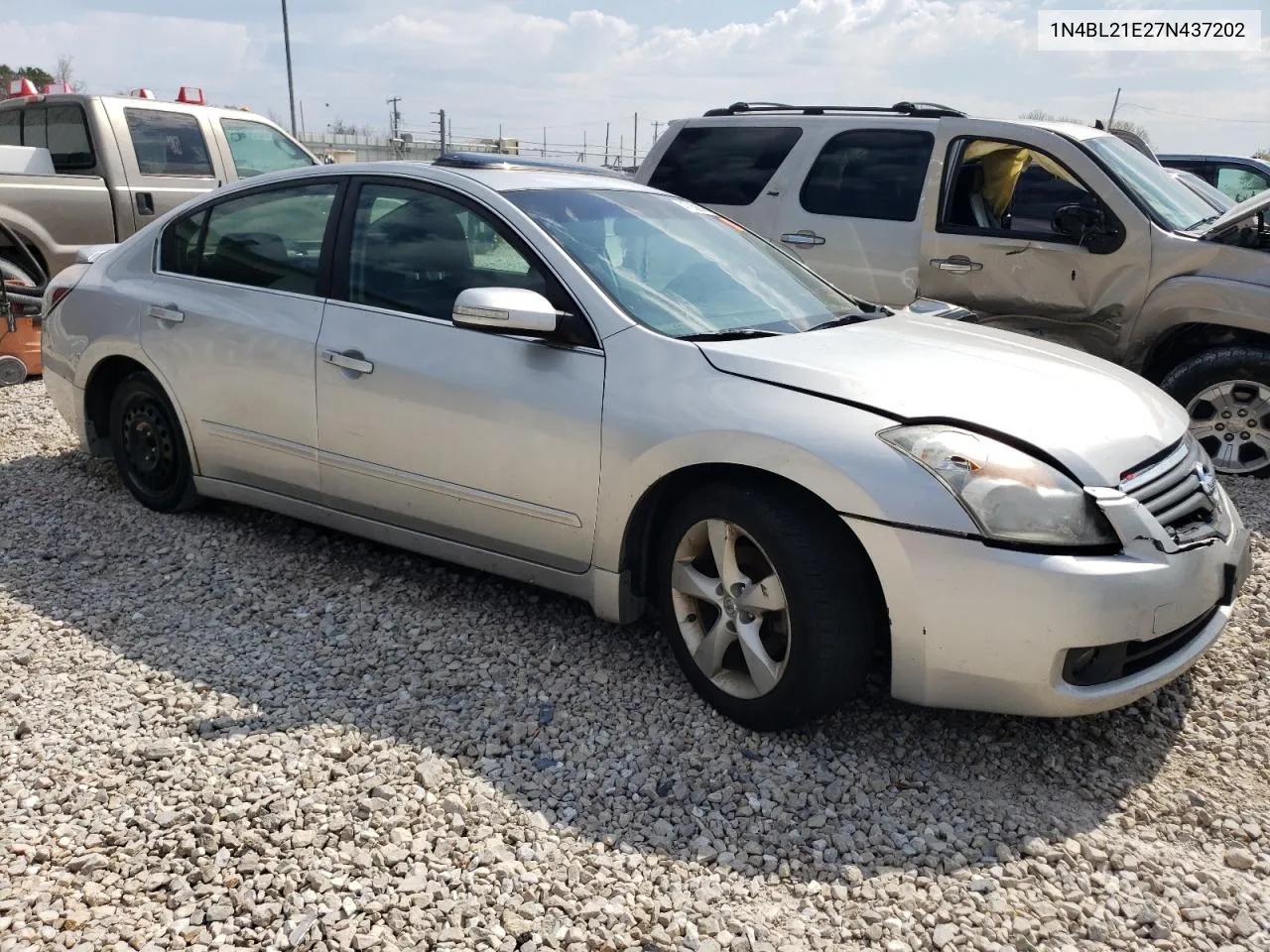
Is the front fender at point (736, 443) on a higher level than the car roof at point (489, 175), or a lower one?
lower

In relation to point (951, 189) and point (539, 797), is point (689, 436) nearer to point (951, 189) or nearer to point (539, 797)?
point (539, 797)

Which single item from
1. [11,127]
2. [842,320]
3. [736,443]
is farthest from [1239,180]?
[11,127]

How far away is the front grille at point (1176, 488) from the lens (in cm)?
292

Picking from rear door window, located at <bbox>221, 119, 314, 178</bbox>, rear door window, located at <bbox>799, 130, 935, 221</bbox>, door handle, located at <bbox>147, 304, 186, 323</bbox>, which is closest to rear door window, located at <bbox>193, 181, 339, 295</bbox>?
door handle, located at <bbox>147, 304, 186, 323</bbox>

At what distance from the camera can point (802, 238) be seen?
6.66 meters

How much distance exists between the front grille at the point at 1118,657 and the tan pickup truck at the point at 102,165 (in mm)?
7292

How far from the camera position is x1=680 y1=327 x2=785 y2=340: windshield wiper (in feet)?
11.1

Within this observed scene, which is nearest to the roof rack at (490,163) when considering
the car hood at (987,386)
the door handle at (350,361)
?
the door handle at (350,361)

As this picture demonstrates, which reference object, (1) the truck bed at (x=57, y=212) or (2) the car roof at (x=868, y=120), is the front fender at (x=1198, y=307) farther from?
(1) the truck bed at (x=57, y=212)

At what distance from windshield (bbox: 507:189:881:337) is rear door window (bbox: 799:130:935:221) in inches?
93.8

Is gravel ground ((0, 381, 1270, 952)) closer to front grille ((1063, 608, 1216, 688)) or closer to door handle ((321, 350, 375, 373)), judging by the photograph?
front grille ((1063, 608, 1216, 688))

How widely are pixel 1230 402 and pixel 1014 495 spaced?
361cm

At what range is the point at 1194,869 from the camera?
2.64 m

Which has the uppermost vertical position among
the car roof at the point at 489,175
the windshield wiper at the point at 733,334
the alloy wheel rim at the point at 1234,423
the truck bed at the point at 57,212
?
the car roof at the point at 489,175
